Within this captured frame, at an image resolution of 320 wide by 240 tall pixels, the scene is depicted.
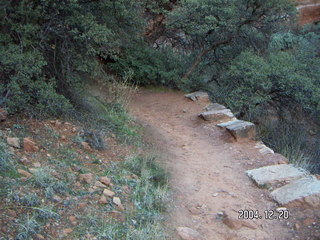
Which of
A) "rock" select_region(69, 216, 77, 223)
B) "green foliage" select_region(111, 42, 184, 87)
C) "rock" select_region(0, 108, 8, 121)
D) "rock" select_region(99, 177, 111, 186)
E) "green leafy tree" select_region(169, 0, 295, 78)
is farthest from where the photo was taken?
"green foliage" select_region(111, 42, 184, 87)

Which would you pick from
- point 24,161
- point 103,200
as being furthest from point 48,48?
point 103,200

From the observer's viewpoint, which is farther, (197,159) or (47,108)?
(197,159)

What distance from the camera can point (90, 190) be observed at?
13.5 feet

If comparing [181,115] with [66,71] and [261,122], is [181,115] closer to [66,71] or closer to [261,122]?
[261,122]

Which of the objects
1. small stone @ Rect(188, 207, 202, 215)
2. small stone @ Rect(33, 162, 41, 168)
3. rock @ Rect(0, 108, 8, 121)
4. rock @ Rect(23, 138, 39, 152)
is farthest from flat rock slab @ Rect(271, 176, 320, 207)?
rock @ Rect(0, 108, 8, 121)

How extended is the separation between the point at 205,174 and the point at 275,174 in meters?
0.89

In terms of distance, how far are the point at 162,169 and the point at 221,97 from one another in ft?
17.6

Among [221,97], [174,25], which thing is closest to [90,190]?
[221,97]

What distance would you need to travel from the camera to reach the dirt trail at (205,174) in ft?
13.7

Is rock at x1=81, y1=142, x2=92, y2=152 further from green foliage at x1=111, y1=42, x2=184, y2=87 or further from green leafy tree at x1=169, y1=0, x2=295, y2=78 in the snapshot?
green leafy tree at x1=169, y1=0, x2=295, y2=78

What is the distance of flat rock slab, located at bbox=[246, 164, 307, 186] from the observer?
520 cm

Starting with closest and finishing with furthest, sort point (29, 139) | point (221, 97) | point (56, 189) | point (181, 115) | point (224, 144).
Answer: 1. point (56, 189)
2. point (29, 139)
3. point (224, 144)
4. point (181, 115)
5. point (221, 97)

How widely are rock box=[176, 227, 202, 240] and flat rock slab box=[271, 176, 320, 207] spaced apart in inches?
49.9

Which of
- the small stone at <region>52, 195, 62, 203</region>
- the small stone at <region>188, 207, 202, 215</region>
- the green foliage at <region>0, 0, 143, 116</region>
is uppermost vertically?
the green foliage at <region>0, 0, 143, 116</region>
